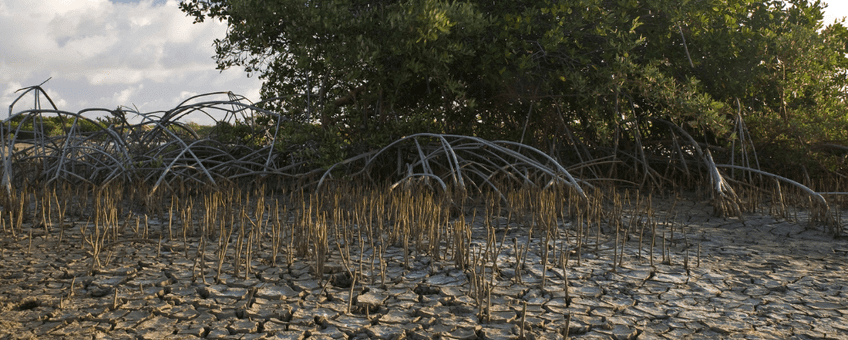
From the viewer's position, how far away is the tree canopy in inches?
210

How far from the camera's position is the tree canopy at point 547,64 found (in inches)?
210

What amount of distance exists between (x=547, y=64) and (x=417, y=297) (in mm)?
4178

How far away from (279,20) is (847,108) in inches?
250

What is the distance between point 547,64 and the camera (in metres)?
6.23

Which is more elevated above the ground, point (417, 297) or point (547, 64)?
point (547, 64)

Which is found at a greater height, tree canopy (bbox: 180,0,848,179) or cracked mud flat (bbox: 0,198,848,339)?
tree canopy (bbox: 180,0,848,179)

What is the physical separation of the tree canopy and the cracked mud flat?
2357 millimetres

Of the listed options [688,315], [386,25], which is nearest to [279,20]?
[386,25]

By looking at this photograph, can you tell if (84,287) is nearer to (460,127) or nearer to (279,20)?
(279,20)

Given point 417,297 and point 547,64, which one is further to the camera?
point 547,64

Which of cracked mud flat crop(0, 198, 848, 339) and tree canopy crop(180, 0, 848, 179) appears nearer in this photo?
cracked mud flat crop(0, 198, 848, 339)

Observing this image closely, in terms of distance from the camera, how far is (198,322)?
2.38 metres

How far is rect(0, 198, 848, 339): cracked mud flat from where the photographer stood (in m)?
2.33

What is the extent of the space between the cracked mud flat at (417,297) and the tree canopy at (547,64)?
236 centimetres
